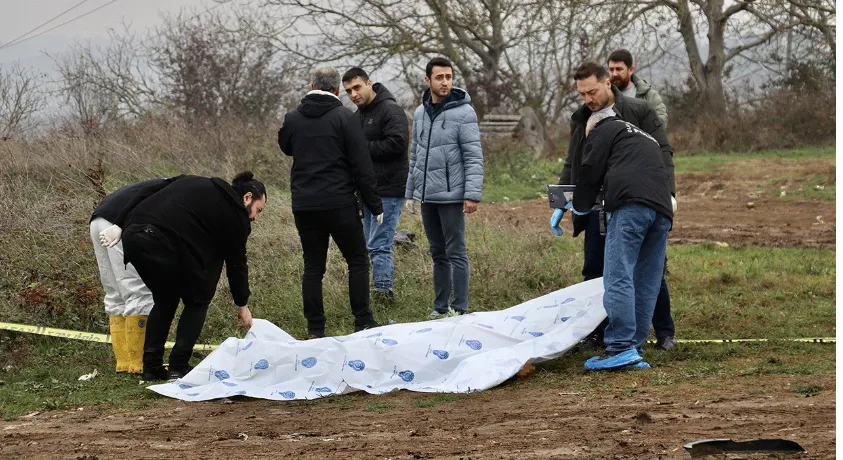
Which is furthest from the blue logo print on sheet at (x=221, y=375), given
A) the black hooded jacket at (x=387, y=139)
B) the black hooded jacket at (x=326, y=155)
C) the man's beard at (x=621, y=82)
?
the man's beard at (x=621, y=82)

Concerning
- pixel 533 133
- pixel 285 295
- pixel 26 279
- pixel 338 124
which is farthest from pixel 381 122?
pixel 533 133

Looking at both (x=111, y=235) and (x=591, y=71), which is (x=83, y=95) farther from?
(x=591, y=71)

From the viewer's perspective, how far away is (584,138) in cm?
684

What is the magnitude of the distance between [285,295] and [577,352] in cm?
305

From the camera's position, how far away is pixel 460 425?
5.18 meters

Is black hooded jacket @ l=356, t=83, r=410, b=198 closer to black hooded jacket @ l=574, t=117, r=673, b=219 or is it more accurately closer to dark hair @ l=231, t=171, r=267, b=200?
dark hair @ l=231, t=171, r=267, b=200

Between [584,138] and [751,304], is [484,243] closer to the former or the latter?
[751,304]

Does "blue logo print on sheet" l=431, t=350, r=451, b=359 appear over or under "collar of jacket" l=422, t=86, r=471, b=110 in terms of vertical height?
under

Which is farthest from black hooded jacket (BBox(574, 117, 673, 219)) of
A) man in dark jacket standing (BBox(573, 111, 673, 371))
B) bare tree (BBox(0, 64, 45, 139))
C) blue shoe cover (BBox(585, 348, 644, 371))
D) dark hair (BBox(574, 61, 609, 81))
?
bare tree (BBox(0, 64, 45, 139))

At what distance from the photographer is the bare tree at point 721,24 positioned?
24828mm

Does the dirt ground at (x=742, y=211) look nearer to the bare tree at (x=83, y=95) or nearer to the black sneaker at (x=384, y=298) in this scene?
the black sneaker at (x=384, y=298)

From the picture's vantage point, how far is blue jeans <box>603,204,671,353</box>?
6.18m

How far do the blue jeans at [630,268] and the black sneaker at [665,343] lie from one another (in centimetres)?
48

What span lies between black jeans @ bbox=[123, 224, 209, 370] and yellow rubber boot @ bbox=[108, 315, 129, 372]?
1.15ft
